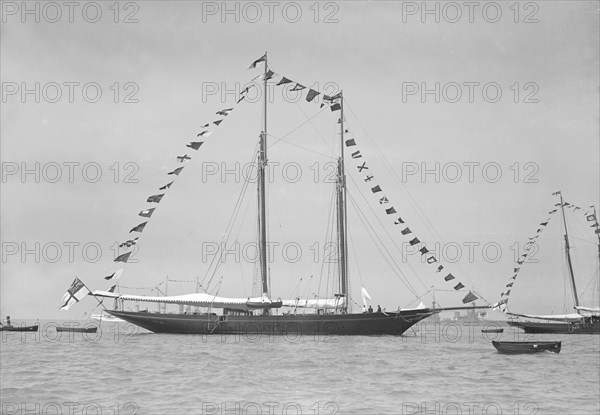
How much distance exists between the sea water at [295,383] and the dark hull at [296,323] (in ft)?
59.2

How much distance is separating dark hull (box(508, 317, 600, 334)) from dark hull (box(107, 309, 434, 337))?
124ft

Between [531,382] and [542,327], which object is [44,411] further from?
[542,327]

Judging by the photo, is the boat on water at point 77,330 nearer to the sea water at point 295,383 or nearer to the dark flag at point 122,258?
the dark flag at point 122,258

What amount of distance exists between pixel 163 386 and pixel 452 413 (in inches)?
451

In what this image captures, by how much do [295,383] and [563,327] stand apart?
82682mm

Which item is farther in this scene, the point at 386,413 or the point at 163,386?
the point at 163,386

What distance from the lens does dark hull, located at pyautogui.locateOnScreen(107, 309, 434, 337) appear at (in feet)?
217

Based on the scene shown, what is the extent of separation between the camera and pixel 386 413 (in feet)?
77.3

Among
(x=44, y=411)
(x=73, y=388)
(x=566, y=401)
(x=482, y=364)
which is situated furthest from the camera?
(x=482, y=364)

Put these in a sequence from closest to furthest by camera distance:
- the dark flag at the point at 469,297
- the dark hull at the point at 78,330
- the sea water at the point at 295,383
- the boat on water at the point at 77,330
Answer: the sea water at the point at 295,383 < the dark flag at the point at 469,297 < the dark hull at the point at 78,330 < the boat on water at the point at 77,330

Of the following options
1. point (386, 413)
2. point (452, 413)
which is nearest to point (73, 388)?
point (386, 413)

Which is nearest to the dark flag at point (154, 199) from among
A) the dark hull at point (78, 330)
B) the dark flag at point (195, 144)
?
the dark flag at point (195, 144)

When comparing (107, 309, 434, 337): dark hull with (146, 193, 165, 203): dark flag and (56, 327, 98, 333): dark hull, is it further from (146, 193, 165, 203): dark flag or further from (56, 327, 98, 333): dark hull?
(56, 327, 98, 333): dark hull

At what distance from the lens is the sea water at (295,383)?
24.4 metres
